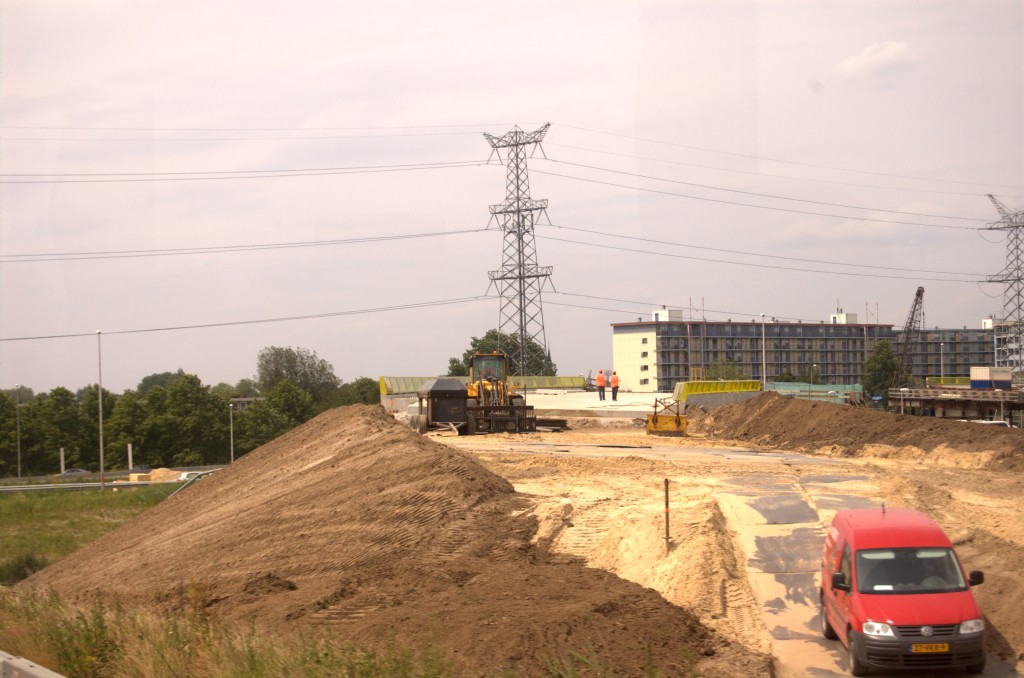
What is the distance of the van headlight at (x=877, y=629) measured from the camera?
11.2 meters

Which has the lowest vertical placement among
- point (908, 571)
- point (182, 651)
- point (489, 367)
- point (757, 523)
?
point (757, 523)

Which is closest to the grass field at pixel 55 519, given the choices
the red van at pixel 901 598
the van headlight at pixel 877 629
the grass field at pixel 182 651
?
the grass field at pixel 182 651

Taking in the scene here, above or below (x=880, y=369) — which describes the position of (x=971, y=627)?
below

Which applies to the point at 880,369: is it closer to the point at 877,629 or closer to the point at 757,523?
the point at 757,523

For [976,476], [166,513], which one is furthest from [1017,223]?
[166,513]

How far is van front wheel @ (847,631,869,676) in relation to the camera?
11.4 meters

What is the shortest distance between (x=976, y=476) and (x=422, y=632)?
17979 millimetres

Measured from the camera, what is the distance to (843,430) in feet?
112

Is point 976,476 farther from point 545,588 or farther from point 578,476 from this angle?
point 545,588

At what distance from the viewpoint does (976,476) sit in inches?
989

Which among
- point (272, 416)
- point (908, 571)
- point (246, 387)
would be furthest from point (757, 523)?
point (246, 387)

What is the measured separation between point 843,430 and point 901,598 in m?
23.6

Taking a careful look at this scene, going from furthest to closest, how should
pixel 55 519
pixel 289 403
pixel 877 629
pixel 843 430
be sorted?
pixel 289 403 → pixel 55 519 → pixel 843 430 → pixel 877 629

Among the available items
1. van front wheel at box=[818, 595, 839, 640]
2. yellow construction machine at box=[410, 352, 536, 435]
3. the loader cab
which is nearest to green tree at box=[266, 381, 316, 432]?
yellow construction machine at box=[410, 352, 536, 435]
